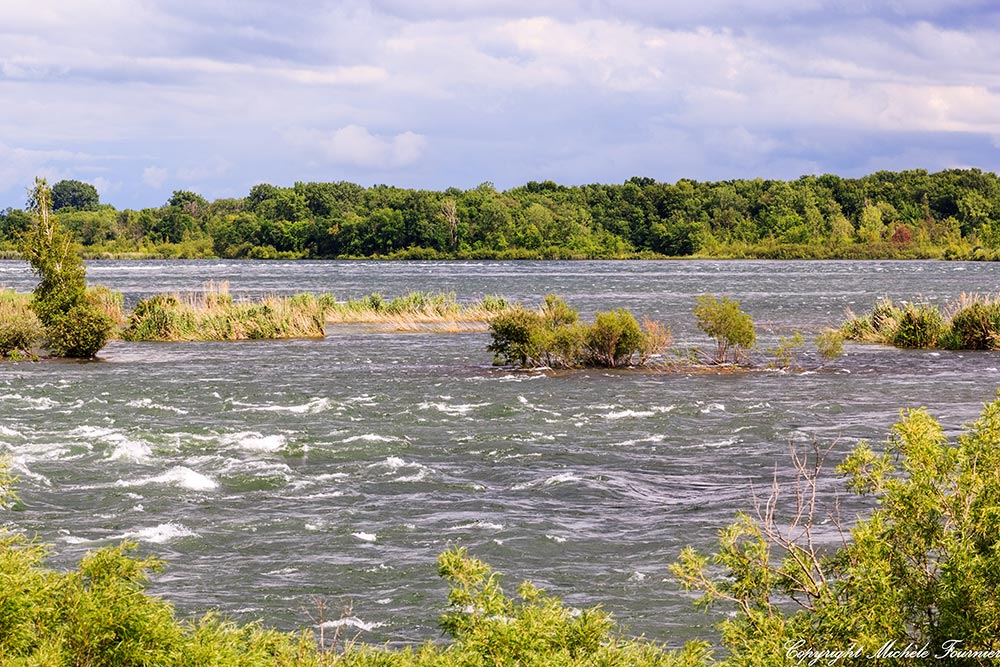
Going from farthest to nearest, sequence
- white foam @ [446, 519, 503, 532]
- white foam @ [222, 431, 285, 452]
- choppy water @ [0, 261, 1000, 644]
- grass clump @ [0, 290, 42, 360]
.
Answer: grass clump @ [0, 290, 42, 360]
white foam @ [222, 431, 285, 452]
white foam @ [446, 519, 503, 532]
choppy water @ [0, 261, 1000, 644]

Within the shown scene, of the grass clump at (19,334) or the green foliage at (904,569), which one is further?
A: the grass clump at (19,334)

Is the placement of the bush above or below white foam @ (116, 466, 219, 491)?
above

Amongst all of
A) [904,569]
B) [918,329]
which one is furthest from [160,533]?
[918,329]

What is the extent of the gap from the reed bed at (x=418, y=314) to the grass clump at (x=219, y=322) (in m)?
4.21

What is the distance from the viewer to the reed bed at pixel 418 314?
47.4 metres

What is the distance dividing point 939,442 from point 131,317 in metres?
39.1

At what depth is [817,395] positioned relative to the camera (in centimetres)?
2772

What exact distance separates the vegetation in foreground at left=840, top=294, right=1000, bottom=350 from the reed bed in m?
14.9

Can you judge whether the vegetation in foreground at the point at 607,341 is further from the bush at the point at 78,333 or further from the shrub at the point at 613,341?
the bush at the point at 78,333

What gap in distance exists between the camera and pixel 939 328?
38781 millimetres

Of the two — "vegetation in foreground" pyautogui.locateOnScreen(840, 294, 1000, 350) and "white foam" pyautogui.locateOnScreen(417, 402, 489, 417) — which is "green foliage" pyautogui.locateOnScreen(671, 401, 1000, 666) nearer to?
"white foam" pyautogui.locateOnScreen(417, 402, 489, 417)

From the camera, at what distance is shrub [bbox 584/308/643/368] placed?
109ft

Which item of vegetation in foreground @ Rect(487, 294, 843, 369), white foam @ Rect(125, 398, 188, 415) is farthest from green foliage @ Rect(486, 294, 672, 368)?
white foam @ Rect(125, 398, 188, 415)

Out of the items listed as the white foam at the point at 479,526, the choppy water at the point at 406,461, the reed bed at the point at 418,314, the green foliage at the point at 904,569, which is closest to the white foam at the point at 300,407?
the choppy water at the point at 406,461
